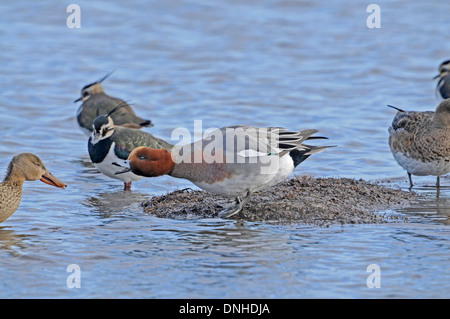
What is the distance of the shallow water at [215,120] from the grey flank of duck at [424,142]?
29cm

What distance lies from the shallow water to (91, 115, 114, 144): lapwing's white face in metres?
0.54

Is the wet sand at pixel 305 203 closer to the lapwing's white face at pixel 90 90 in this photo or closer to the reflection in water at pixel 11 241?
the reflection in water at pixel 11 241

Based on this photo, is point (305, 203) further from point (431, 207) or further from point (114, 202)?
point (114, 202)

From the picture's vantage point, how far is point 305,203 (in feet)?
21.1

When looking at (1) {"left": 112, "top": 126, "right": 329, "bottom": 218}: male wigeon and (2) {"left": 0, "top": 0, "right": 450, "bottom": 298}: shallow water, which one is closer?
(2) {"left": 0, "top": 0, "right": 450, "bottom": 298}: shallow water

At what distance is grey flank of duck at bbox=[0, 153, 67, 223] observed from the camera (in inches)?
242

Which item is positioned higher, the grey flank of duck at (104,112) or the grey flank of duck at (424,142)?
the grey flank of duck at (104,112)

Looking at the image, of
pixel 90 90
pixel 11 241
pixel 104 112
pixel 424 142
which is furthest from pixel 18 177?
pixel 90 90

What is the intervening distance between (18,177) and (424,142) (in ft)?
12.8

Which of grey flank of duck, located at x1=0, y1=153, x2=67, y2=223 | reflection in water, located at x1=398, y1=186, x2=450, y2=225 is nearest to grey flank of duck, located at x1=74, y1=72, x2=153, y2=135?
grey flank of duck, located at x1=0, y1=153, x2=67, y2=223

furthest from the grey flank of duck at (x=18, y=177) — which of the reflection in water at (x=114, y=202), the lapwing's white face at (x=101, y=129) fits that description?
the lapwing's white face at (x=101, y=129)

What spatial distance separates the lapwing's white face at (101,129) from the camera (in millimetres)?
7949

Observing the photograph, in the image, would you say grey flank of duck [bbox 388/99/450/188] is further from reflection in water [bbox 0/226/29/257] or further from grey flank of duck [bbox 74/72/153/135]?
reflection in water [bbox 0/226/29/257]

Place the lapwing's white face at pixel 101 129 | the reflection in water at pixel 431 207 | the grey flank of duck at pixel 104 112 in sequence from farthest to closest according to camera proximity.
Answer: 1. the grey flank of duck at pixel 104 112
2. the lapwing's white face at pixel 101 129
3. the reflection in water at pixel 431 207
